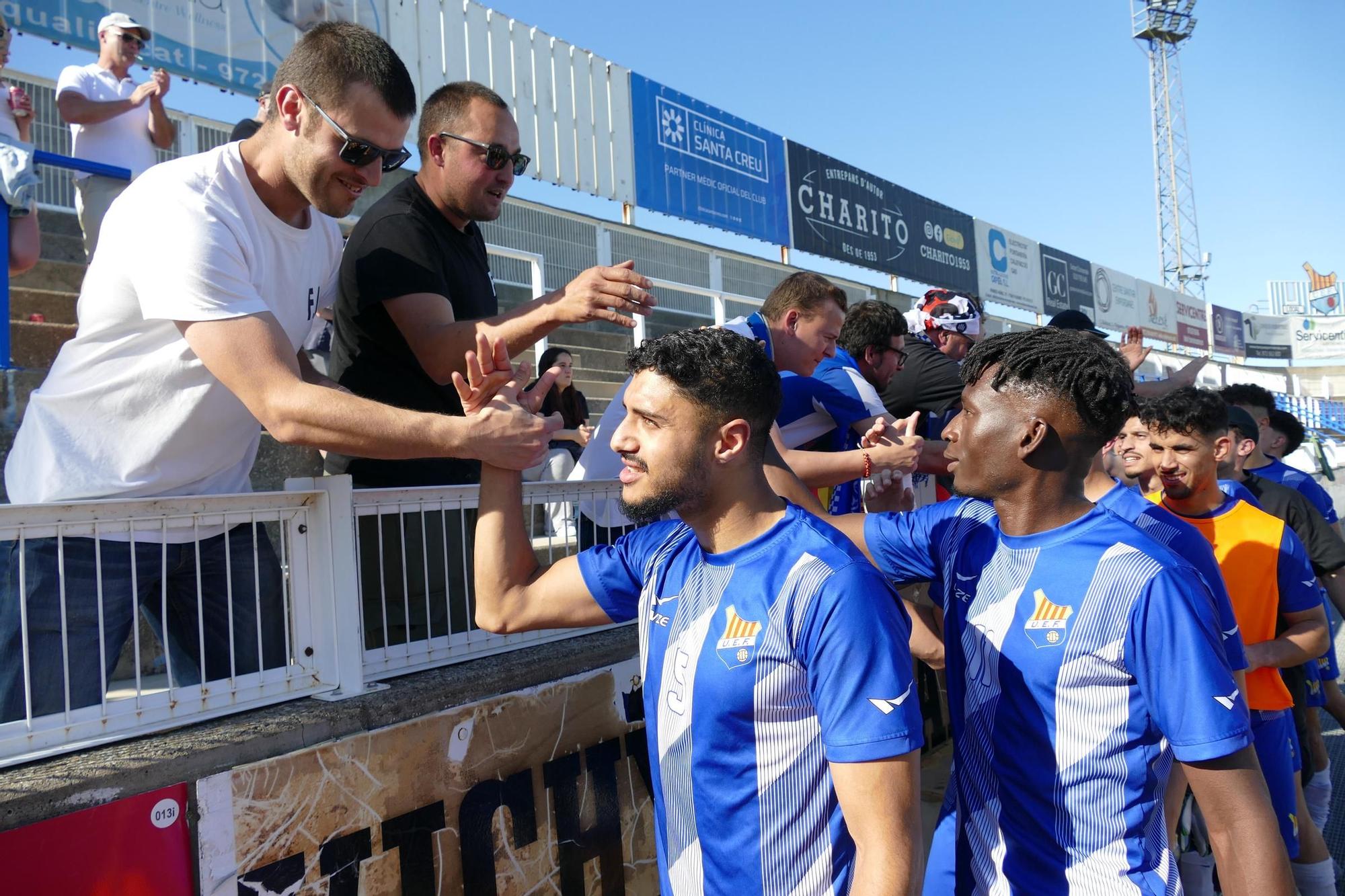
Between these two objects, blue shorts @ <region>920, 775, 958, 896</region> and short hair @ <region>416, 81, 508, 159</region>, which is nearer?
blue shorts @ <region>920, 775, 958, 896</region>

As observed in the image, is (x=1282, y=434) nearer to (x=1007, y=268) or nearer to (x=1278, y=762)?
(x=1278, y=762)

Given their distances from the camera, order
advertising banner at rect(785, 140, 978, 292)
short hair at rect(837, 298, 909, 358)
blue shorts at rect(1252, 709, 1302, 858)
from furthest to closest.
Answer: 1. advertising banner at rect(785, 140, 978, 292)
2. short hair at rect(837, 298, 909, 358)
3. blue shorts at rect(1252, 709, 1302, 858)

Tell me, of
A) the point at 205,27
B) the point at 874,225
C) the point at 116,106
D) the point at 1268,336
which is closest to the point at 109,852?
the point at 116,106

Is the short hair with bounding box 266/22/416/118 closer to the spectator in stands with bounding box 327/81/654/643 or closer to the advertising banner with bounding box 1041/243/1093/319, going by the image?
the spectator in stands with bounding box 327/81/654/643

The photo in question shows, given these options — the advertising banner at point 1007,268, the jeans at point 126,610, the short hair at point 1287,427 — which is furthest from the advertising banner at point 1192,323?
the jeans at point 126,610

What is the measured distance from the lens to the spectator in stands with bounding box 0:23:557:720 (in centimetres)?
219

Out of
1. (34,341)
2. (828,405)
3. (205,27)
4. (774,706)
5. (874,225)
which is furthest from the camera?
(874,225)

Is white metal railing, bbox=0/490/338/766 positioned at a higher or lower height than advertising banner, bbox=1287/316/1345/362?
lower

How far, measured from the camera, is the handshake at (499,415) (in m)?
2.20

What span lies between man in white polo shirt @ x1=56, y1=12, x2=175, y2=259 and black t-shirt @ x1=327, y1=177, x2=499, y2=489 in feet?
10.6

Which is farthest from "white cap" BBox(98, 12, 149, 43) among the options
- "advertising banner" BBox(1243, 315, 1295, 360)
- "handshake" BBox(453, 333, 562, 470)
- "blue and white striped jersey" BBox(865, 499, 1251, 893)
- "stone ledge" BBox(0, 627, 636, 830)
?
"advertising banner" BBox(1243, 315, 1295, 360)

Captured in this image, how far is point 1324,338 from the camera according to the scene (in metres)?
46.6

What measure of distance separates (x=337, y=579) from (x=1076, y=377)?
82.2 inches

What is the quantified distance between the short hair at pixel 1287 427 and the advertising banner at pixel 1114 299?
73.1 ft
